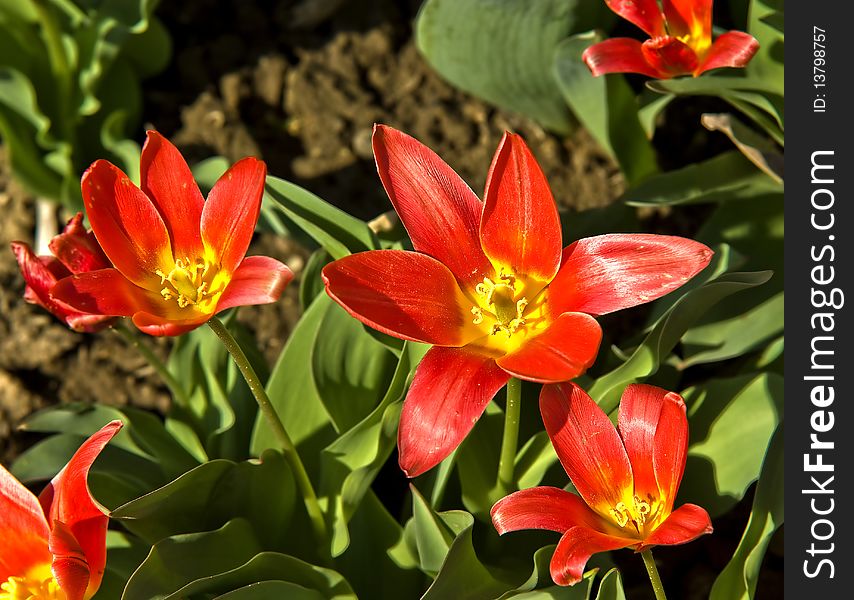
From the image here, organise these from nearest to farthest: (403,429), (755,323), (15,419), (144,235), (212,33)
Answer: (403,429) < (144,235) < (755,323) < (15,419) < (212,33)

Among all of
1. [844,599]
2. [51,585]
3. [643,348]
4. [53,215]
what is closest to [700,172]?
[643,348]

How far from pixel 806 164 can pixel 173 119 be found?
200 centimetres

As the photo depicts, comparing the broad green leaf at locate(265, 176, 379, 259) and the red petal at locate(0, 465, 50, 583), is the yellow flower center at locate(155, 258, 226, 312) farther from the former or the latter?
the red petal at locate(0, 465, 50, 583)

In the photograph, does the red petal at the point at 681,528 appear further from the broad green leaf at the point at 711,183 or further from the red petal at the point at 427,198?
the broad green leaf at the point at 711,183

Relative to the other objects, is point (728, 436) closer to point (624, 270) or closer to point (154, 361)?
point (624, 270)

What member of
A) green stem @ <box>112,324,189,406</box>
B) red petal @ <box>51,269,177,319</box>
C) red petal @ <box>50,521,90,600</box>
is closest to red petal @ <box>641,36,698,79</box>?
red petal @ <box>51,269,177,319</box>

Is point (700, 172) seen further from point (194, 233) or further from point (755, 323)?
point (194, 233)

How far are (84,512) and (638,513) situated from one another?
894mm

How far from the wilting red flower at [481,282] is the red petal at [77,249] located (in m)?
0.48

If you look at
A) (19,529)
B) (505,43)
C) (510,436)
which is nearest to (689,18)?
(505,43)

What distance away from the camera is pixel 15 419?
Result: 2.73 m

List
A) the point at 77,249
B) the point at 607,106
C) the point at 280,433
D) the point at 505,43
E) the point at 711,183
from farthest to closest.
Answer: the point at 505,43 → the point at 607,106 → the point at 711,183 → the point at 280,433 → the point at 77,249

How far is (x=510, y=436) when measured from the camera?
65.9 inches

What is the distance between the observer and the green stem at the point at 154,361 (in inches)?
73.8
